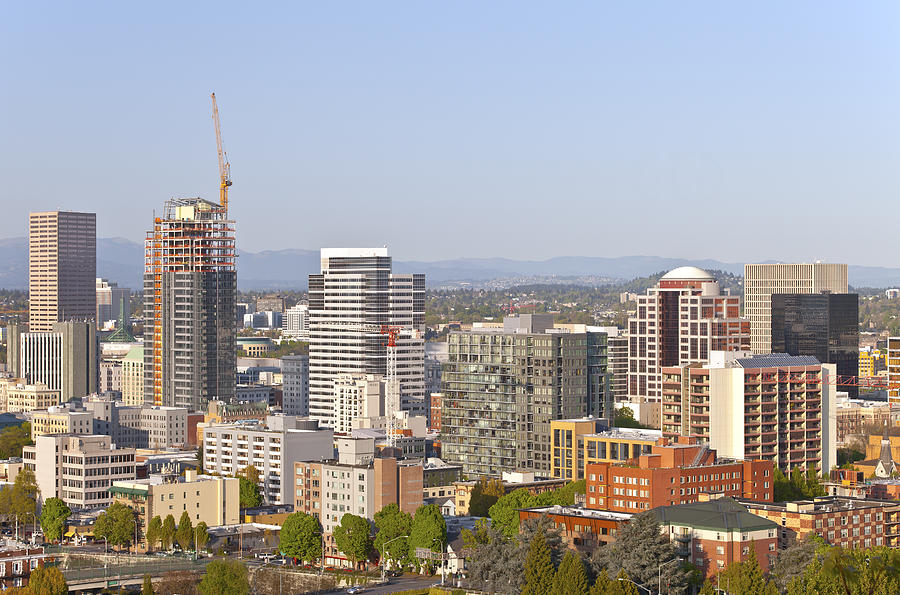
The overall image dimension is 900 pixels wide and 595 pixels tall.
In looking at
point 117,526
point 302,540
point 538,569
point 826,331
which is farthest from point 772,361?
point 826,331

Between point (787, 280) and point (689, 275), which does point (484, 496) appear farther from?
point (787, 280)

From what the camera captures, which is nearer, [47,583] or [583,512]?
[47,583]

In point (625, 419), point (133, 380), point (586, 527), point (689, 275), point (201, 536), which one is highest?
point (689, 275)

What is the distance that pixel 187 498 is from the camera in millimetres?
76312

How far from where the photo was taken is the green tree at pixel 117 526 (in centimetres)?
7394

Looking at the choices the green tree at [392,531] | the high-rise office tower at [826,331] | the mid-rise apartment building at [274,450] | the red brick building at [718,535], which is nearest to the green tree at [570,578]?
the red brick building at [718,535]

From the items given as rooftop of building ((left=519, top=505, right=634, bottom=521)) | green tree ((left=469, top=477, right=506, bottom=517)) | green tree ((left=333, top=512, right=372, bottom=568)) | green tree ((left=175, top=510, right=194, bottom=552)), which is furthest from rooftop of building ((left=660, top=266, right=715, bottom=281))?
green tree ((left=175, top=510, right=194, bottom=552))

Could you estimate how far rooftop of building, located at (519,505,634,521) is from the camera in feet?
207

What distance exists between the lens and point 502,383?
9062cm

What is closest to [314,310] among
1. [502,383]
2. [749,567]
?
[502,383]

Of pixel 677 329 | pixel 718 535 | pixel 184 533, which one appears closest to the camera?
pixel 718 535

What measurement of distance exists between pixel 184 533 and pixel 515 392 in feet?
80.5

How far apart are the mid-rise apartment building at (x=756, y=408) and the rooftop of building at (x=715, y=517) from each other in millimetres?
19569

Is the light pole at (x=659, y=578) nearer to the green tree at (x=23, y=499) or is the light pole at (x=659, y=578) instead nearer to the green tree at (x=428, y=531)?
the green tree at (x=428, y=531)
